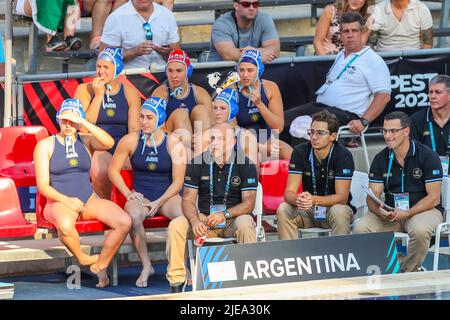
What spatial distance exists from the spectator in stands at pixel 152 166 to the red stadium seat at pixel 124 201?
→ 0.05 metres

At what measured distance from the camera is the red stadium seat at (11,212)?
9859 mm

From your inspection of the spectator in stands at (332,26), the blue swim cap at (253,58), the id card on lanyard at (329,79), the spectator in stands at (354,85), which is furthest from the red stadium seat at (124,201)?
the spectator in stands at (332,26)

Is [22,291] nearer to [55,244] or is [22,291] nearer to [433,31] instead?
[55,244]

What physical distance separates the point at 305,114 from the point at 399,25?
1810mm

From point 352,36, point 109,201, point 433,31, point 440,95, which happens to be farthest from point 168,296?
point 433,31

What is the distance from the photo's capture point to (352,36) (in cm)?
1179

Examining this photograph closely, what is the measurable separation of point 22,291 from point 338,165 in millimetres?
2979

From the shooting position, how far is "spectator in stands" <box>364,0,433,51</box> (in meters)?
12.8

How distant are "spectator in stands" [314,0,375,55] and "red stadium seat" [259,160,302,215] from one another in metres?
2.31

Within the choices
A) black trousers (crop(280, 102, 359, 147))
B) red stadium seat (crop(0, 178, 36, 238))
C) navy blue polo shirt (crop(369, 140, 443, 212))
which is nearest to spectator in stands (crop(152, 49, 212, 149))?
black trousers (crop(280, 102, 359, 147))

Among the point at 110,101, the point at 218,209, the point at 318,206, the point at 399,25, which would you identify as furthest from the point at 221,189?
the point at 399,25

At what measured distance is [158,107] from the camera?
10281mm

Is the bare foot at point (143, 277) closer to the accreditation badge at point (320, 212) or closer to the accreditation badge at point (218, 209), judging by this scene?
the accreditation badge at point (218, 209)
